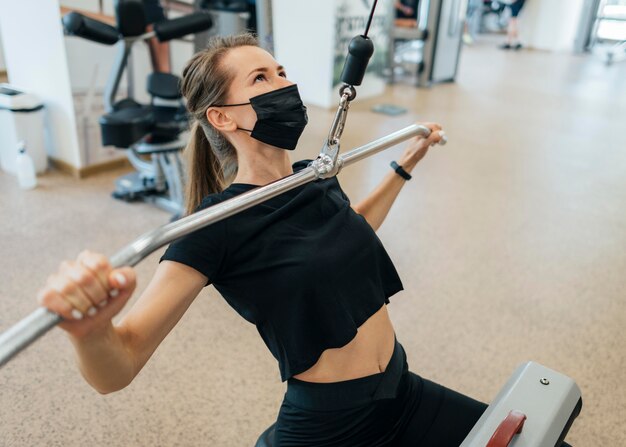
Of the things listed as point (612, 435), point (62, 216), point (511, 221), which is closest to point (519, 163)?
point (511, 221)

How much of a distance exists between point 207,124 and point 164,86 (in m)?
1.85

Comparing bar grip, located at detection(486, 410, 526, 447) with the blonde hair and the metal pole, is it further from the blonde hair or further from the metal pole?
the blonde hair

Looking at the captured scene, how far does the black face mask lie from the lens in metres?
1.13

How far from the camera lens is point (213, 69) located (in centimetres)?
115

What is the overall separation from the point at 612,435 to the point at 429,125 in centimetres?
114

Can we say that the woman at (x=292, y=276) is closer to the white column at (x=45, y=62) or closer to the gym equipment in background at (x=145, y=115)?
the gym equipment in background at (x=145, y=115)

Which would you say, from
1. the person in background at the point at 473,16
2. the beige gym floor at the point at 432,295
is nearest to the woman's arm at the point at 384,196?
the beige gym floor at the point at 432,295

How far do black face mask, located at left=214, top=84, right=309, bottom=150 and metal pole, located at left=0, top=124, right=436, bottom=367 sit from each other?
0.14 meters

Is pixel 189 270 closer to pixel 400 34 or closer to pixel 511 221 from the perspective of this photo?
pixel 511 221

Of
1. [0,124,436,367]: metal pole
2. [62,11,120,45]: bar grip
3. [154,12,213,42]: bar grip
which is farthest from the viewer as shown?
[154,12,213,42]: bar grip

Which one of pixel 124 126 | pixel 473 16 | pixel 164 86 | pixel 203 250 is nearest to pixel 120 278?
pixel 203 250

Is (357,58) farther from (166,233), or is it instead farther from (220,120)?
(166,233)

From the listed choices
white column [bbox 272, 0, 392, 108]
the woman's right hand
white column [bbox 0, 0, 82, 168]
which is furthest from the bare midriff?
white column [bbox 272, 0, 392, 108]

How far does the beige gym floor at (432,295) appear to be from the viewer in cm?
177
